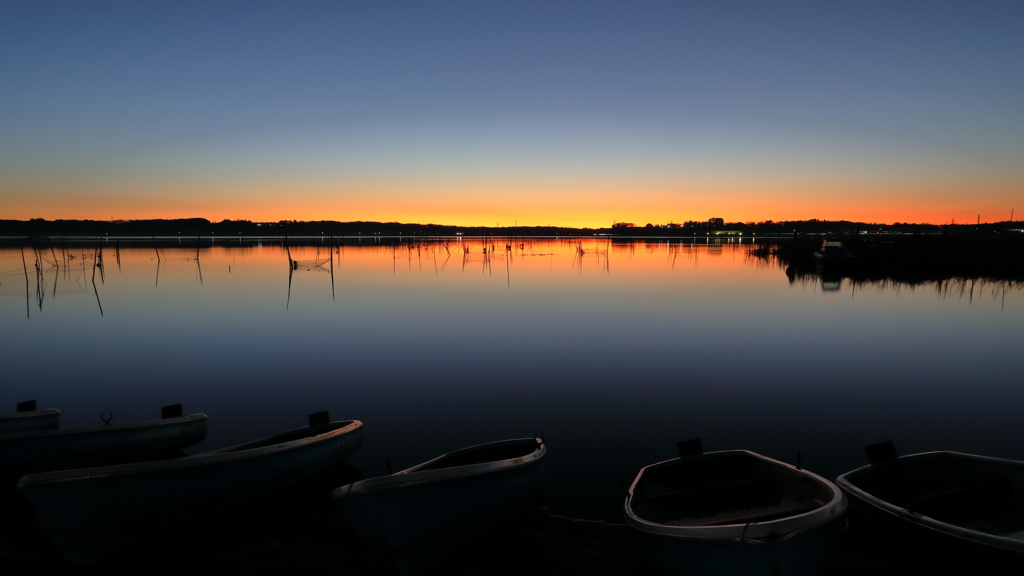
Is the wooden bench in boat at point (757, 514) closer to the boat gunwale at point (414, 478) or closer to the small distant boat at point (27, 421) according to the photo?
the boat gunwale at point (414, 478)

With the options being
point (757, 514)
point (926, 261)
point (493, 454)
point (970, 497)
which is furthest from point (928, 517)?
point (926, 261)

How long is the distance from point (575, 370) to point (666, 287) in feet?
49.5

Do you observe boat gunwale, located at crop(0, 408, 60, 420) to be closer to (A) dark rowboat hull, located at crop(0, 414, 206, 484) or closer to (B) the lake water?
(A) dark rowboat hull, located at crop(0, 414, 206, 484)

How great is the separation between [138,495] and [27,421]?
3040 mm

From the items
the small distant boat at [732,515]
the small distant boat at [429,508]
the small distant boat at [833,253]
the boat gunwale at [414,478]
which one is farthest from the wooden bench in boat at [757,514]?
the small distant boat at [833,253]

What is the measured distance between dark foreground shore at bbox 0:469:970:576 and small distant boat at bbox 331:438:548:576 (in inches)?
6.8

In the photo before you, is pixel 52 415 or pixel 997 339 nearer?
pixel 52 415

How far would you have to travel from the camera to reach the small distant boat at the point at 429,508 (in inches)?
144

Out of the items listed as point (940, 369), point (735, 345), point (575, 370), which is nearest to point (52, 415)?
point (575, 370)

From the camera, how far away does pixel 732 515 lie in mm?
4367

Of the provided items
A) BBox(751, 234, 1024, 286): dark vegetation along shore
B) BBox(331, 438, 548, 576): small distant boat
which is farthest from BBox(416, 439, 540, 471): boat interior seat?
BBox(751, 234, 1024, 286): dark vegetation along shore

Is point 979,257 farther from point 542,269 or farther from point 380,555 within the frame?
point 380,555

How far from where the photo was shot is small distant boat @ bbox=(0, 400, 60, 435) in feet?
18.8

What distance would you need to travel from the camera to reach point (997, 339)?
1327 cm
